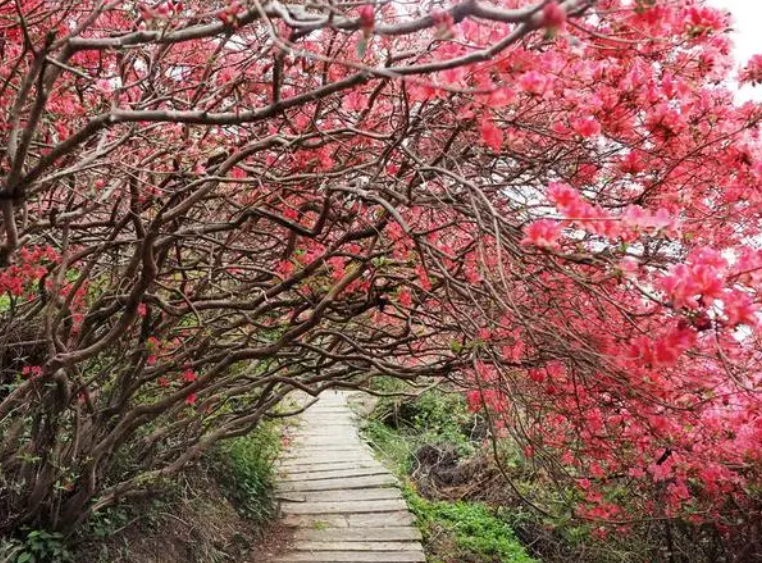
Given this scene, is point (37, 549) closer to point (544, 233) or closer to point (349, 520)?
point (349, 520)

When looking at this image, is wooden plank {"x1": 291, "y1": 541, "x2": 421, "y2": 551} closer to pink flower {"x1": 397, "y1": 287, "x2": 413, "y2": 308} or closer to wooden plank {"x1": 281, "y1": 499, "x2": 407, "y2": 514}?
wooden plank {"x1": 281, "y1": 499, "x2": 407, "y2": 514}

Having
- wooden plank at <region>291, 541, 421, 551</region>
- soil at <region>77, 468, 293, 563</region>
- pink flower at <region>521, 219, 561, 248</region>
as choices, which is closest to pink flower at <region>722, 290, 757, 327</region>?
pink flower at <region>521, 219, 561, 248</region>

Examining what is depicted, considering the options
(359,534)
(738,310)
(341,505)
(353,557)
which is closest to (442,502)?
(341,505)

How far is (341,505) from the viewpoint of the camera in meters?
6.04

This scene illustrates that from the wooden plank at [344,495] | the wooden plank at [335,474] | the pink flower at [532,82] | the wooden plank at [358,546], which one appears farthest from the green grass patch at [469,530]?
the pink flower at [532,82]

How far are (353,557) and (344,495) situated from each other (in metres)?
1.18

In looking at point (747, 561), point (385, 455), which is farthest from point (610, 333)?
point (385, 455)

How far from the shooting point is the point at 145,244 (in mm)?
2658

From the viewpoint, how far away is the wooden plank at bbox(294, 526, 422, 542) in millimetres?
5406

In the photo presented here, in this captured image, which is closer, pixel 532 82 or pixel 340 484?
pixel 532 82

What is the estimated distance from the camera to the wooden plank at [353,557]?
16.6 feet

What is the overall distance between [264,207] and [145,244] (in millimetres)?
632

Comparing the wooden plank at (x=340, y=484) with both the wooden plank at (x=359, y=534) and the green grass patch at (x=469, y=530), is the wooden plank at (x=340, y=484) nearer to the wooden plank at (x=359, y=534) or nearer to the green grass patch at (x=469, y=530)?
the green grass patch at (x=469, y=530)

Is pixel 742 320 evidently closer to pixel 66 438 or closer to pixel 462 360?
pixel 462 360
